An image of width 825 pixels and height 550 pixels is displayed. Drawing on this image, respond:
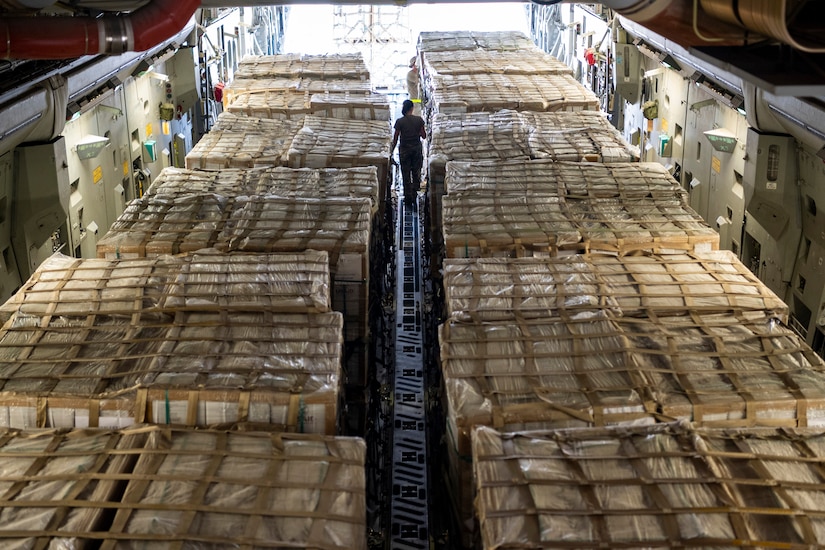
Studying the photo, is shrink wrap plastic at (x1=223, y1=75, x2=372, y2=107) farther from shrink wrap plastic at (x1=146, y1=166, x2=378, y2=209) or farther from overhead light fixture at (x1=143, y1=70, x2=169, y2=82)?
shrink wrap plastic at (x1=146, y1=166, x2=378, y2=209)

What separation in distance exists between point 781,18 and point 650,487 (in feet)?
6.58

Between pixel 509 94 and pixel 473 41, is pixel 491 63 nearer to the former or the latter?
pixel 509 94

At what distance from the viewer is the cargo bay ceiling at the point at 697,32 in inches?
155

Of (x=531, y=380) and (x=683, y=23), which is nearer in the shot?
(x=531, y=380)

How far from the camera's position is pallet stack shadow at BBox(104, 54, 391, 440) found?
6.53m

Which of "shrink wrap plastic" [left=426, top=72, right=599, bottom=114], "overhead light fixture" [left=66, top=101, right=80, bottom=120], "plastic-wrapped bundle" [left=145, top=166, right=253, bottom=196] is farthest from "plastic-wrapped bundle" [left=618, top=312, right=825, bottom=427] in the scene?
"shrink wrap plastic" [left=426, top=72, right=599, bottom=114]

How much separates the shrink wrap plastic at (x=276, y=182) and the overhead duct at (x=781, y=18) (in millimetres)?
3797

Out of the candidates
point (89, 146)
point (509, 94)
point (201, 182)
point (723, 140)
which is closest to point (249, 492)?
point (201, 182)

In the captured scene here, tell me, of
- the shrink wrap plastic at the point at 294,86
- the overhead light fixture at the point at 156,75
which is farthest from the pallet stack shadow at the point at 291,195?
the overhead light fixture at the point at 156,75

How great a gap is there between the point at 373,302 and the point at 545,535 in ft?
14.2

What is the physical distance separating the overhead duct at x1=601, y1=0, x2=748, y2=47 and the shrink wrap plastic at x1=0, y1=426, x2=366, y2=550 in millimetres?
2824

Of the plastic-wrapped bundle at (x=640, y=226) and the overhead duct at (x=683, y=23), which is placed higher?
the overhead duct at (x=683, y=23)

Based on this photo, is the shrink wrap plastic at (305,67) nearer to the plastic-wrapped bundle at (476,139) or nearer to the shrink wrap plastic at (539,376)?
the plastic-wrapped bundle at (476,139)

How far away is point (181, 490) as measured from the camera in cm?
387
